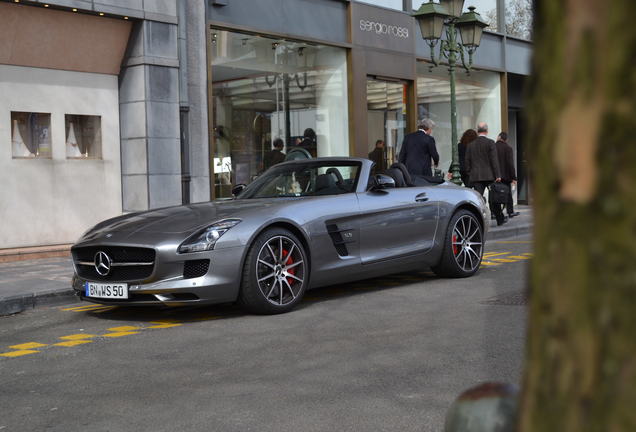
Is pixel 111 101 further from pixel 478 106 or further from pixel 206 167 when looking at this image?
pixel 478 106

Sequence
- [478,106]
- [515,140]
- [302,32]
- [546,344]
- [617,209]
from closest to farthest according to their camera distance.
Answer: [617,209], [546,344], [302,32], [478,106], [515,140]

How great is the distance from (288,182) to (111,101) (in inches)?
250

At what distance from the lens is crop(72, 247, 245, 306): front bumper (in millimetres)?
6930

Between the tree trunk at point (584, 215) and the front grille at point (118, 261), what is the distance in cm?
596

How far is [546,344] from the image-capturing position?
1.23m

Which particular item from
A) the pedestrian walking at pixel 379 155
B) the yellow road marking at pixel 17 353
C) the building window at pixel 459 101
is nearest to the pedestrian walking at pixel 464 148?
the pedestrian walking at pixel 379 155

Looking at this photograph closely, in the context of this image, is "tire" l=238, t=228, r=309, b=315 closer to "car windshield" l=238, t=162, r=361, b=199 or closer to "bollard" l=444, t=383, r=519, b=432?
"car windshield" l=238, t=162, r=361, b=199

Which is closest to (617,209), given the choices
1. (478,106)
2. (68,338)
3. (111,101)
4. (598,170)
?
(598,170)

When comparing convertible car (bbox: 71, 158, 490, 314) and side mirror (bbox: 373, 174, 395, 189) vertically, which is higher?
side mirror (bbox: 373, 174, 395, 189)

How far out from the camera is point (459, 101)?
73.4ft

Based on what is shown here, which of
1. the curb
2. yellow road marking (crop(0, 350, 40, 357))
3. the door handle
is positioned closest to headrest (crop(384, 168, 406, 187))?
the door handle

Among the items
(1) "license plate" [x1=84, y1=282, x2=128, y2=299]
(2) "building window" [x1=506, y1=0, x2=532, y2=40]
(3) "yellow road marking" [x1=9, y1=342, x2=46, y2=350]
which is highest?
(2) "building window" [x1=506, y1=0, x2=532, y2=40]

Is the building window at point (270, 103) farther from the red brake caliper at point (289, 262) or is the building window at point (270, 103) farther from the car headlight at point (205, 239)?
the car headlight at point (205, 239)

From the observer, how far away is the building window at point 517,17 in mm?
23375
